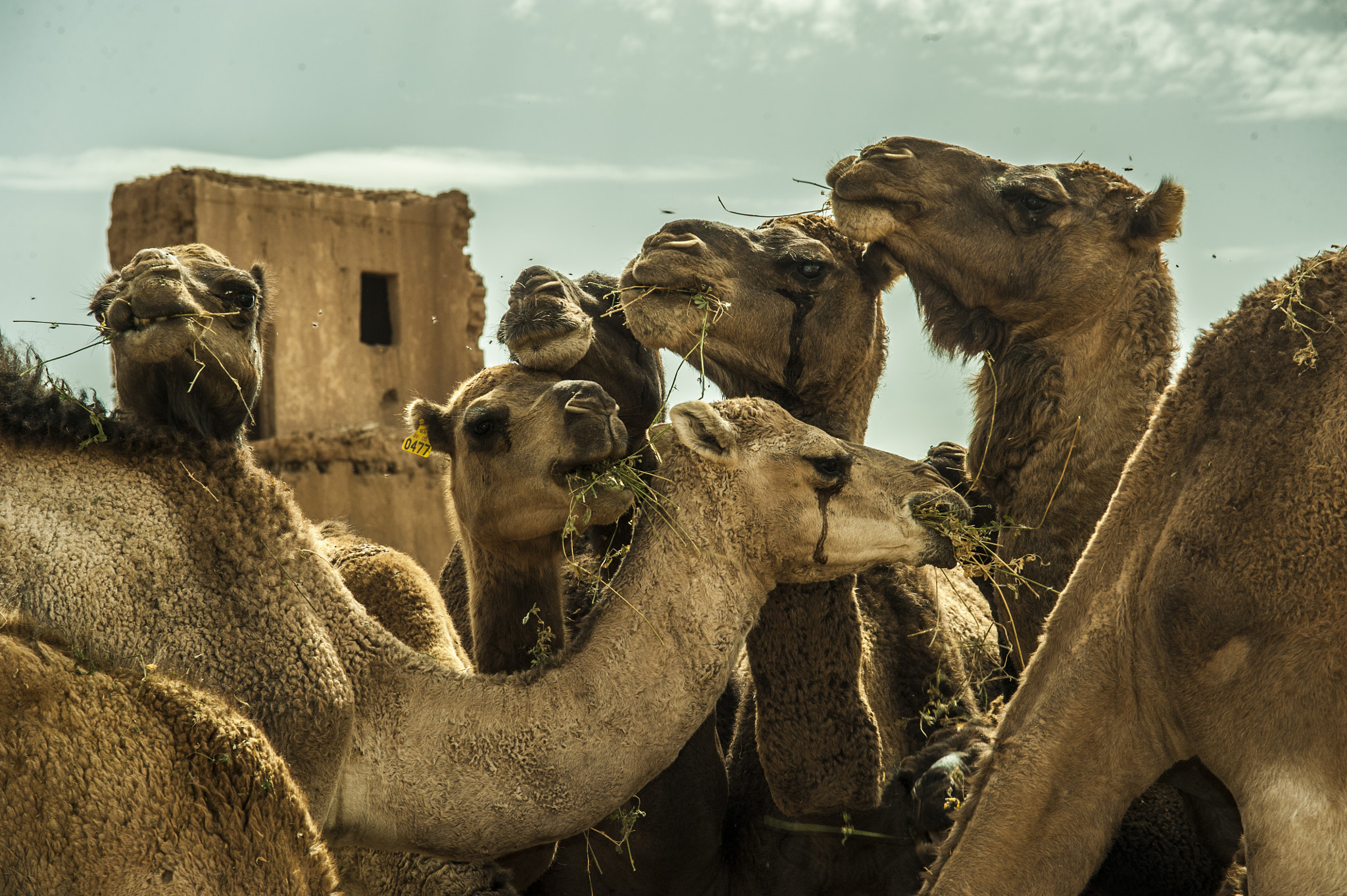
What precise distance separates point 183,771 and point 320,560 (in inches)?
39.9

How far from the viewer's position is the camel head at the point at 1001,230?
5188mm

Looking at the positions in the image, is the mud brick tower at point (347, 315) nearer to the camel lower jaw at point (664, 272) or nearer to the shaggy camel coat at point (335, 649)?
the camel lower jaw at point (664, 272)

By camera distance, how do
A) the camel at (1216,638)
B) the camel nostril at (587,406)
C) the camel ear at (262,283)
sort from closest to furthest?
1. the camel at (1216,638)
2. the camel nostril at (587,406)
3. the camel ear at (262,283)

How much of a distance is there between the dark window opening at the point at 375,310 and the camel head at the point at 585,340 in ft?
38.1

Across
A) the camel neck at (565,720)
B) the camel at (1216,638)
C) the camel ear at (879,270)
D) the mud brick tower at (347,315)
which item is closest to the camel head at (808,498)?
the camel neck at (565,720)

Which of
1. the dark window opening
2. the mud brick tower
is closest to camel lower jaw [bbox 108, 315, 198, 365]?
the mud brick tower

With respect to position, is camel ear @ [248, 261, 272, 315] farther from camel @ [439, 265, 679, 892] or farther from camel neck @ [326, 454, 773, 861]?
camel neck @ [326, 454, 773, 861]

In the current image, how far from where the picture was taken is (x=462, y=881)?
477 centimetres

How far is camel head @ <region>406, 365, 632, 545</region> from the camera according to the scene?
444 cm

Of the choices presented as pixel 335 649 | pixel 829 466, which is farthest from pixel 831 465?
pixel 335 649

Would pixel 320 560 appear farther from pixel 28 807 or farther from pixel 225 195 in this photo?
pixel 225 195

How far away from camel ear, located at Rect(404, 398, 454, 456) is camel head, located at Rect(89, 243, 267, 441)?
716 mm

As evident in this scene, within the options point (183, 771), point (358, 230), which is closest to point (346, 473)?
point (358, 230)

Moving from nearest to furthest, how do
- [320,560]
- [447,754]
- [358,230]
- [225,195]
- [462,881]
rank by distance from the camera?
[447,754]
[320,560]
[462,881]
[225,195]
[358,230]
